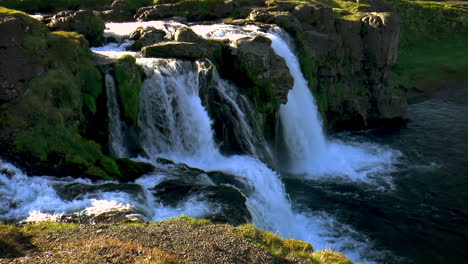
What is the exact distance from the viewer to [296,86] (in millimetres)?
41719

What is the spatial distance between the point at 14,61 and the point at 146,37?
14.1 metres

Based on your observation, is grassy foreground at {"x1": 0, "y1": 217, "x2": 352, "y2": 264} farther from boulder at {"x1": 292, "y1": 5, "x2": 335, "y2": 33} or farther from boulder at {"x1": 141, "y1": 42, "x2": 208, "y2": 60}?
boulder at {"x1": 292, "y1": 5, "x2": 335, "y2": 33}

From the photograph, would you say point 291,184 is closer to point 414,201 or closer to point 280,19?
point 414,201

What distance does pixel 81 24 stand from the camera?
113 feet

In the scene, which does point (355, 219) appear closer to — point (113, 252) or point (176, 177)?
point (176, 177)

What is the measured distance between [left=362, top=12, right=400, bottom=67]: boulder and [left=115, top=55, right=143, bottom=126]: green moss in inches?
1364

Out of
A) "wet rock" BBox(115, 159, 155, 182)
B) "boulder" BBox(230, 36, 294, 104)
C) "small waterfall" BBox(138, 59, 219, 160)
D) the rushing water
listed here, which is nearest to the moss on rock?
"wet rock" BBox(115, 159, 155, 182)

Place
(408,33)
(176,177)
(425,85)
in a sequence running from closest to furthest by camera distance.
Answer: (176,177)
(425,85)
(408,33)

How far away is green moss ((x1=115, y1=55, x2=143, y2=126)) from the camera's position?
26.7 metres

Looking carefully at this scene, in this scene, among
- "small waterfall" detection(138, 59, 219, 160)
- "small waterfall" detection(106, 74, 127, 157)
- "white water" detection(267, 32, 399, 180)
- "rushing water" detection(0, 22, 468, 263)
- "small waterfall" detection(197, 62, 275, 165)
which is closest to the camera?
"rushing water" detection(0, 22, 468, 263)

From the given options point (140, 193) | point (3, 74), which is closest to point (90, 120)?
point (3, 74)

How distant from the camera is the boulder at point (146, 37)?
35.1 m

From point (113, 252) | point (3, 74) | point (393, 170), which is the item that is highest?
point (3, 74)

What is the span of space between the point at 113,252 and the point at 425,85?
64070 mm
